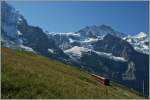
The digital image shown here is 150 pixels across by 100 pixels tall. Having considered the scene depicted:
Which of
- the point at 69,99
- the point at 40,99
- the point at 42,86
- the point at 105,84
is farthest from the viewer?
the point at 105,84

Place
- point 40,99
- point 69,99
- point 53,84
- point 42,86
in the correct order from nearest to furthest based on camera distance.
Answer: point 40,99 < point 69,99 < point 42,86 < point 53,84

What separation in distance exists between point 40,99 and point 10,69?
29.4 ft

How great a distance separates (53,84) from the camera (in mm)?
34781

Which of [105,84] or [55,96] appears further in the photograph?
[105,84]

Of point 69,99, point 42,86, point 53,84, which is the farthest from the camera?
point 53,84

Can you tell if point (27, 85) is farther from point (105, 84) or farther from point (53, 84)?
point (105, 84)

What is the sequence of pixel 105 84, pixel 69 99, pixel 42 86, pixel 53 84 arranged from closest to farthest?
1. pixel 69 99
2. pixel 42 86
3. pixel 53 84
4. pixel 105 84

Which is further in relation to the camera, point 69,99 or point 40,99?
point 69,99

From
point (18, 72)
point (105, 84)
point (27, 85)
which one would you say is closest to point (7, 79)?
point (27, 85)

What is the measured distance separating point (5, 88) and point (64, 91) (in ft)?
21.3

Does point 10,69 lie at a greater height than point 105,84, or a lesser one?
greater

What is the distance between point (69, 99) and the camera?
29.5 metres

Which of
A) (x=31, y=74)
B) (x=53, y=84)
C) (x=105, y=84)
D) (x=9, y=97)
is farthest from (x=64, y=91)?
(x=105, y=84)

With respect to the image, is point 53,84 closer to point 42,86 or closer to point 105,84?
point 42,86
